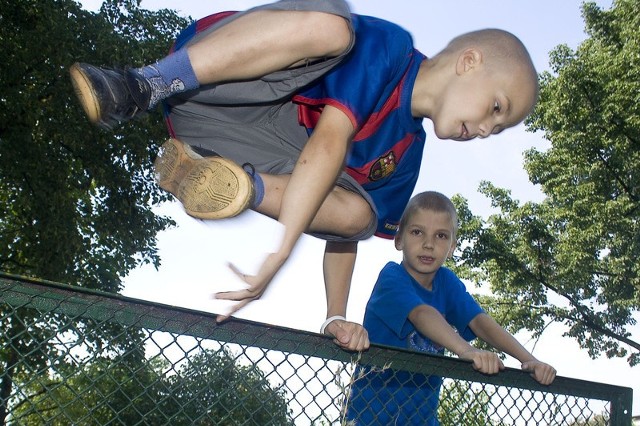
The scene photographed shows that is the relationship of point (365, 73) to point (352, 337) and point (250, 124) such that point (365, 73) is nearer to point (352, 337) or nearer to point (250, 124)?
point (250, 124)

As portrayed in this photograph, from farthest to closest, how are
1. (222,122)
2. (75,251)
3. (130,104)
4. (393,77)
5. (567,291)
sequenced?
1. (567,291)
2. (75,251)
3. (222,122)
4. (393,77)
5. (130,104)

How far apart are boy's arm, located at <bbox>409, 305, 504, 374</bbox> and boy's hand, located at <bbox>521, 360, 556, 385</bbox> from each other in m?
0.22

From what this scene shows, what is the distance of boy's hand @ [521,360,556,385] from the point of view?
3.32m

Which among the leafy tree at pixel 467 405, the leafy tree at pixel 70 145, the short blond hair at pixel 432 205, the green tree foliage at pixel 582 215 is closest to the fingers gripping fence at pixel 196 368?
the leafy tree at pixel 467 405

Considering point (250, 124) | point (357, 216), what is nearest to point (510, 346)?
point (357, 216)

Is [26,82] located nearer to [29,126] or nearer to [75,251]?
[29,126]

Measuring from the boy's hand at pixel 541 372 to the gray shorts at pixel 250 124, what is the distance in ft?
3.11

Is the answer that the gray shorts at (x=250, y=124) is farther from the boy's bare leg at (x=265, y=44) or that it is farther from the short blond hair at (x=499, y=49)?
the short blond hair at (x=499, y=49)

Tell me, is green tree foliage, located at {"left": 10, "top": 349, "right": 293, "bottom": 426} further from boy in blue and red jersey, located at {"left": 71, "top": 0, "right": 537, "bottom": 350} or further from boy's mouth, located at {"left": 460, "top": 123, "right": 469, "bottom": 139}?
boy's mouth, located at {"left": 460, "top": 123, "right": 469, "bottom": 139}

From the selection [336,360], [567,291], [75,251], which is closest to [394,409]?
[336,360]

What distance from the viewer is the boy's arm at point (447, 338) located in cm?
314

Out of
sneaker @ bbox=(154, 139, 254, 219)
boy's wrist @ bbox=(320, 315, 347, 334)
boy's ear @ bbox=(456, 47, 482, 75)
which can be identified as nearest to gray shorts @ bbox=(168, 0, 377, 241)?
sneaker @ bbox=(154, 139, 254, 219)

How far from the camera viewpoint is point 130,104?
236 cm

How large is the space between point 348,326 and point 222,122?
96 centimetres
